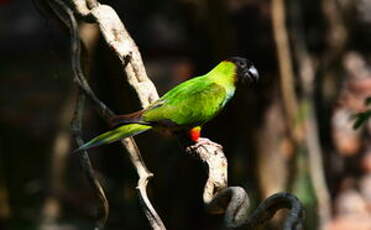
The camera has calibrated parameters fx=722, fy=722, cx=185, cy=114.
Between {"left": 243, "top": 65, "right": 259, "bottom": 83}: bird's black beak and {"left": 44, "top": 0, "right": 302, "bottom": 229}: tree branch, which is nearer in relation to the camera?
{"left": 44, "top": 0, "right": 302, "bottom": 229}: tree branch

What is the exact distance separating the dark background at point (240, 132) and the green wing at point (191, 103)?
0.89 meters

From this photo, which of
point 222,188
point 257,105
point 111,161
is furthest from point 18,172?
point 222,188

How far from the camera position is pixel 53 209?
531 cm

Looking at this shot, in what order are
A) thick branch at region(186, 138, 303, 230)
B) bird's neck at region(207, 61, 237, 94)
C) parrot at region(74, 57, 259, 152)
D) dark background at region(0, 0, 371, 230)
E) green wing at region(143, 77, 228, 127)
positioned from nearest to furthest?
thick branch at region(186, 138, 303, 230)
parrot at region(74, 57, 259, 152)
green wing at region(143, 77, 228, 127)
bird's neck at region(207, 61, 237, 94)
dark background at region(0, 0, 371, 230)

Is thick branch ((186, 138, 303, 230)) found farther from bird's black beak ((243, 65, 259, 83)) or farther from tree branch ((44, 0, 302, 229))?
bird's black beak ((243, 65, 259, 83))

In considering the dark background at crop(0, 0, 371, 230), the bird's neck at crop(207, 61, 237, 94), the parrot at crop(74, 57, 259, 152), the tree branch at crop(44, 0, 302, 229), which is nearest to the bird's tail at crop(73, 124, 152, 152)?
the parrot at crop(74, 57, 259, 152)

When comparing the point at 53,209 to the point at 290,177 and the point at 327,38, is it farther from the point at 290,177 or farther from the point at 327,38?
the point at 327,38

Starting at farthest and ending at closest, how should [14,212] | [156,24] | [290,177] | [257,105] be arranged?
[156,24] < [14,212] < [257,105] < [290,177]

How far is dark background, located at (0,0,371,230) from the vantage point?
4.73m

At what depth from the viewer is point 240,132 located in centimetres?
495

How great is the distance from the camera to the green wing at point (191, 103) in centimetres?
278

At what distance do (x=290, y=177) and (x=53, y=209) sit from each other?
1.78 m

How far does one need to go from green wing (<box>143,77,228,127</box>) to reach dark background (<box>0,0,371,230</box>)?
89 centimetres

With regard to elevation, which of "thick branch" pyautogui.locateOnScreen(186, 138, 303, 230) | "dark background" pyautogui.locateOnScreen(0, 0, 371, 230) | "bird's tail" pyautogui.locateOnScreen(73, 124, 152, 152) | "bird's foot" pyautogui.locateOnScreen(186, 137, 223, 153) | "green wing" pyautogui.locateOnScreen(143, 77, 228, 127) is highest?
"thick branch" pyautogui.locateOnScreen(186, 138, 303, 230)
